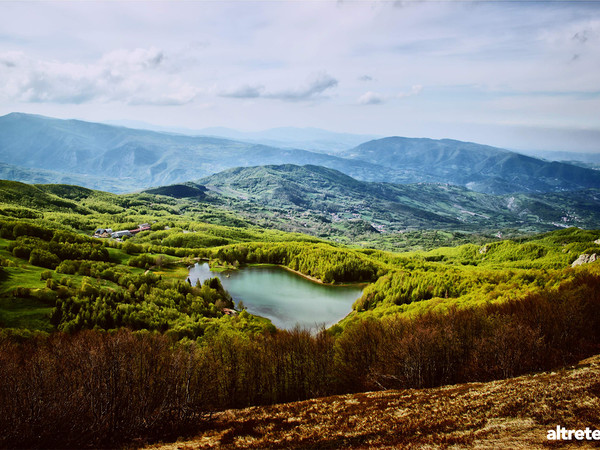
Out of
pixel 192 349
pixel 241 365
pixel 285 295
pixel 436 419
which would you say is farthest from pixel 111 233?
pixel 436 419

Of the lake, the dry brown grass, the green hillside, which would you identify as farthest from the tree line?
the lake

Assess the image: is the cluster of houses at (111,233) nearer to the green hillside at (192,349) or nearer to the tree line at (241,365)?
the green hillside at (192,349)

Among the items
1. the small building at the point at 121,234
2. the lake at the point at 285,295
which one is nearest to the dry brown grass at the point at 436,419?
the lake at the point at 285,295

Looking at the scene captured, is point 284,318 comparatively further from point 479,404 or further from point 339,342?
point 479,404

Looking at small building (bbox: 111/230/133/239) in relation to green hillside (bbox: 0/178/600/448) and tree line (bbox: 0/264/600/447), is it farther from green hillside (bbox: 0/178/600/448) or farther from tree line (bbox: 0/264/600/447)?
tree line (bbox: 0/264/600/447)

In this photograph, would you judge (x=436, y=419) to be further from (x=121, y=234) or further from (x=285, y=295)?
(x=121, y=234)

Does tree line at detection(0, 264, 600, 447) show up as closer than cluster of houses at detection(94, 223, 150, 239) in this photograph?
Yes
